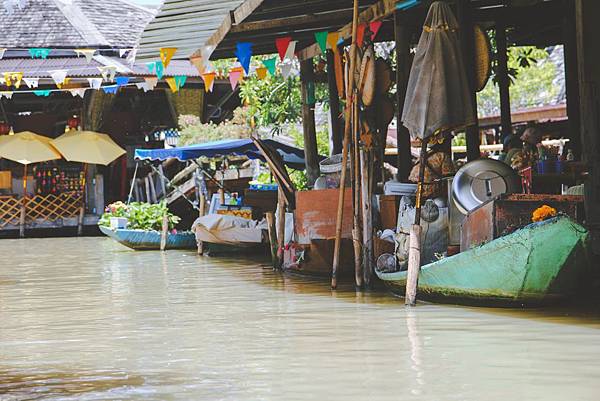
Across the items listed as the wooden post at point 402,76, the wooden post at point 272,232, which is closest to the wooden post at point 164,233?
the wooden post at point 272,232

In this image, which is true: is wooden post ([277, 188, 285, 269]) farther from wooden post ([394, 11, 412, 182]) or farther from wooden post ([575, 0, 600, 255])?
wooden post ([575, 0, 600, 255])

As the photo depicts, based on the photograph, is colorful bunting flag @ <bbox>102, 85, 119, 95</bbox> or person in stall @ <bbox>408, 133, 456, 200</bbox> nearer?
person in stall @ <bbox>408, 133, 456, 200</bbox>

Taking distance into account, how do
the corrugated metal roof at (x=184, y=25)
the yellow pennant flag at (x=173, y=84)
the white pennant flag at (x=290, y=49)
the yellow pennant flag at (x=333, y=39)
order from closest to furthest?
the corrugated metal roof at (x=184, y=25) → the yellow pennant flag at (x=333, y=39) → the white pennant flag at (x=290, y=49) → the yellow pennant flag at (x=173, y=84)

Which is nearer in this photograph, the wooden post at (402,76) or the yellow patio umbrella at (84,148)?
the wooden post at (402,76)

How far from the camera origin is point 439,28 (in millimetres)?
9180

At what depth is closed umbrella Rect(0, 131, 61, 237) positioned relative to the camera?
79.1ft

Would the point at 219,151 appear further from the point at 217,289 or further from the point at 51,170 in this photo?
the point at 51,170

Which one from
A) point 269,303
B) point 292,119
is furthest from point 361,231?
point 292,119

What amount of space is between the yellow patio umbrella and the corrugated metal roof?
12.8 m

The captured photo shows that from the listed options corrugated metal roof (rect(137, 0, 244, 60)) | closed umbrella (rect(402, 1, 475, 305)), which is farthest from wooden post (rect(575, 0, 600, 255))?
corrugated metal roof (rect(137, 0, 244, 60))

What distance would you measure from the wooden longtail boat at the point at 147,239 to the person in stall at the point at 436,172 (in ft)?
30.8

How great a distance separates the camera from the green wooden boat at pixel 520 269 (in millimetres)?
7688

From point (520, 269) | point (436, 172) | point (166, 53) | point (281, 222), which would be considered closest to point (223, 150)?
point (281, 222)

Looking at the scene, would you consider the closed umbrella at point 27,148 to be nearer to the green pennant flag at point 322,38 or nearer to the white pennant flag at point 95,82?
the white pennant flag at point 95,82
